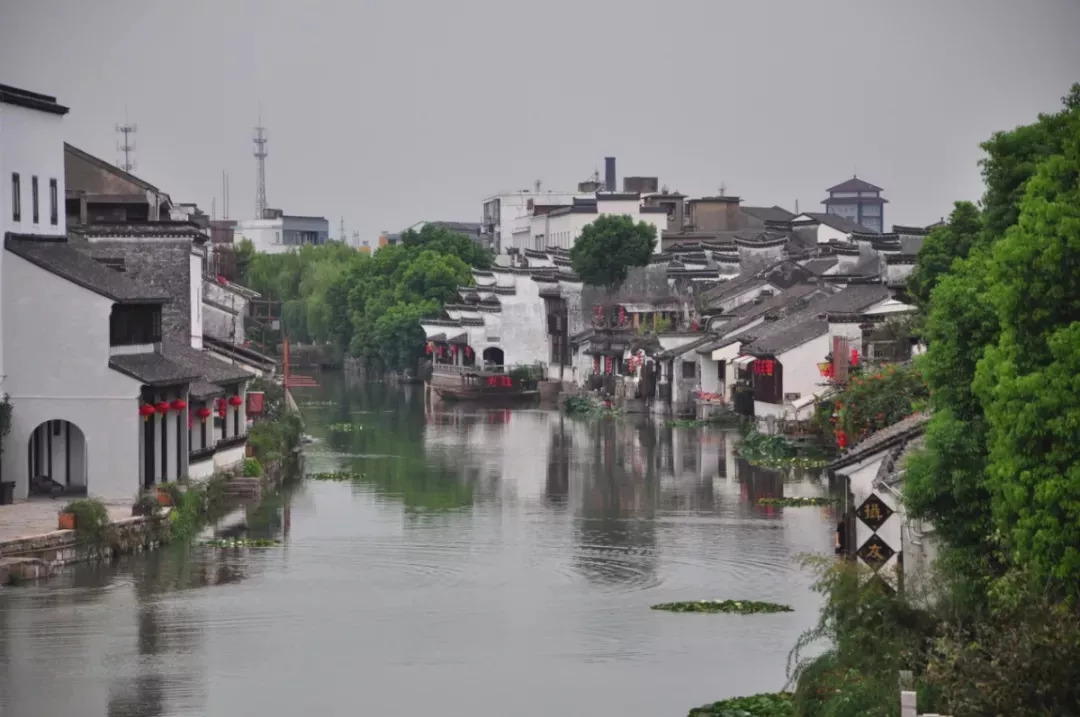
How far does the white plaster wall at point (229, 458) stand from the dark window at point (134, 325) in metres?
4.96

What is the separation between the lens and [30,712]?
67.4 ft

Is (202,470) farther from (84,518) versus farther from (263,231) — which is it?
(263,231)

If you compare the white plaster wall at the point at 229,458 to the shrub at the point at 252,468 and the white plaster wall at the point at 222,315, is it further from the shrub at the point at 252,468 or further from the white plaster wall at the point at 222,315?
the white plaster wall at the point at 222,315

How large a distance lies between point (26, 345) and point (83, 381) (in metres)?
1.10

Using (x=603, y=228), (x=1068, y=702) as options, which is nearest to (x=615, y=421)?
(x=603, y=228)

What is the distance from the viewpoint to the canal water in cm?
2152

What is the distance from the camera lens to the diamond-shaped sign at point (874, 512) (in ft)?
72.2

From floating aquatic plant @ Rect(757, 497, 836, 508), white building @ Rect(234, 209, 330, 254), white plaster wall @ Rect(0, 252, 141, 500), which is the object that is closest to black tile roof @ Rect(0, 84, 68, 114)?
white plaster wall @ Rect(0, 252, 141, 500)

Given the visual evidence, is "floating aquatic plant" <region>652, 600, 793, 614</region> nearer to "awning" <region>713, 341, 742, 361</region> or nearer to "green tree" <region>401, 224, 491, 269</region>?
"awning" <region>713, 341, 742, 361</region>

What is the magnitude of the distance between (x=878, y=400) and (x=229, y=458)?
13.7 metres

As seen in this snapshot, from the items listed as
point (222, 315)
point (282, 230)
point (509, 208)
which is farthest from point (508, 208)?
point (222, 315)

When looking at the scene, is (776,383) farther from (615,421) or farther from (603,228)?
(603,228)

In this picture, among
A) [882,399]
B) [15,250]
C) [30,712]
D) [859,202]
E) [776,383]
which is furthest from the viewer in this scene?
[859,202]

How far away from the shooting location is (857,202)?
136 meters
